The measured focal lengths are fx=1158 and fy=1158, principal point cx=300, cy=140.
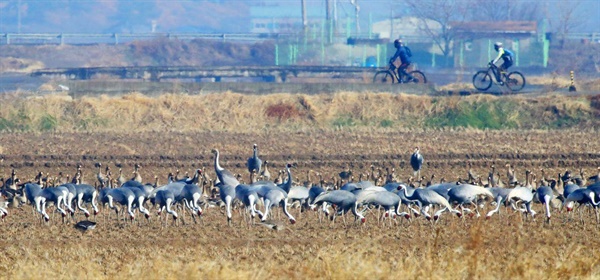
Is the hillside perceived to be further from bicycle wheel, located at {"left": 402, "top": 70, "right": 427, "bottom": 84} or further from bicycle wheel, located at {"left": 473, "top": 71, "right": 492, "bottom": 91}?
bicycle wheel, located at {"left": 473, "top": 71, "right": 492, "bottom": 91}

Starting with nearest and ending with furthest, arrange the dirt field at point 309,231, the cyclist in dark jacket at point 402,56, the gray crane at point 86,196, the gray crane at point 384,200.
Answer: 1. the dirt field at point 309,231
2. the gray crane at point 384,200
3. the gray crane at point 86,196
4. the cyclist in dark jacket at point 402,56

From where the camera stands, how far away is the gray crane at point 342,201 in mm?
16328

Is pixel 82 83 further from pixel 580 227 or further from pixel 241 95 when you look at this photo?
pixel 580 227

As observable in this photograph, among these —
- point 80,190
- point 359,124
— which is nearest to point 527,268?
point 80,190

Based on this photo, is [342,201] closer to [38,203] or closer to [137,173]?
[38,203]

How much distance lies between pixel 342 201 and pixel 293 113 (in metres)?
14.8

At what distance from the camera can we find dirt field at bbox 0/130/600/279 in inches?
450

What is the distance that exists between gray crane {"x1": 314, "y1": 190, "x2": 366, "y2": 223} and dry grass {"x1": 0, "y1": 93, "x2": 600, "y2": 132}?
1337 cm

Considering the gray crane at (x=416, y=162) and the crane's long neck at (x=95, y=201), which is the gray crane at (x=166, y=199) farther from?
the gray crane at (x=416, y=162)

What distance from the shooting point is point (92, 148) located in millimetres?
25828

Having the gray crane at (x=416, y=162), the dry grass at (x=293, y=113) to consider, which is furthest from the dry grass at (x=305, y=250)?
the dry grass at (x=293, y=113)

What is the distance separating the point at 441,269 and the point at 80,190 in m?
7.94

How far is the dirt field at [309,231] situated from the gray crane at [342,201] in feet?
0.70

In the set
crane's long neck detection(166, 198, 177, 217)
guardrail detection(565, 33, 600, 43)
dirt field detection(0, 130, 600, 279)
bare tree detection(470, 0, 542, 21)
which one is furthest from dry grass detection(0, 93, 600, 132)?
bare tree detection(470, 0, 542, 21)
